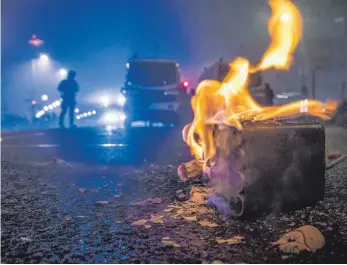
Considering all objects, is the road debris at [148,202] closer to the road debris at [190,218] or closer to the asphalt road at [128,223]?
the asphalt road at [128,223]

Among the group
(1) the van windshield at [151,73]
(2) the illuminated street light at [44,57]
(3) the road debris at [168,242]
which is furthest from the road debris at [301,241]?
(2) the illuminated street light at [44,57]

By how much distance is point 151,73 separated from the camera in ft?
45.3

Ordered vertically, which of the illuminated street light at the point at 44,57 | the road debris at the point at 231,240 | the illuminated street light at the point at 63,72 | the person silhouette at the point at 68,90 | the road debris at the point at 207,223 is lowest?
the road debris at the point at 231,240

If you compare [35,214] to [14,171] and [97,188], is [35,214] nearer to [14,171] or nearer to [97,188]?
[97,188]

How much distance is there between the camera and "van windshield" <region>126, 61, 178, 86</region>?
45.1 feet

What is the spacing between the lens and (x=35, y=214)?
3451mm

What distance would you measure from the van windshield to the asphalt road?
26.7 feet

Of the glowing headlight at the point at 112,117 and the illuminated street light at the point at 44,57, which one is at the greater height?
the illuminated street light at the point at 44,57

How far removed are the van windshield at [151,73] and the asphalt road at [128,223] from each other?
813cm

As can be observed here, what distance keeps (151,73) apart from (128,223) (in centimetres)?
1121

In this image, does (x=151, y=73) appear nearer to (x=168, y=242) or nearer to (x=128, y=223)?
(x=128, y=223)

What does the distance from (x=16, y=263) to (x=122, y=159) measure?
485 cm

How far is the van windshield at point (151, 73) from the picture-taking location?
13734 millimetres

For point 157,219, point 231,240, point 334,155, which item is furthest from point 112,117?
point 231,240
